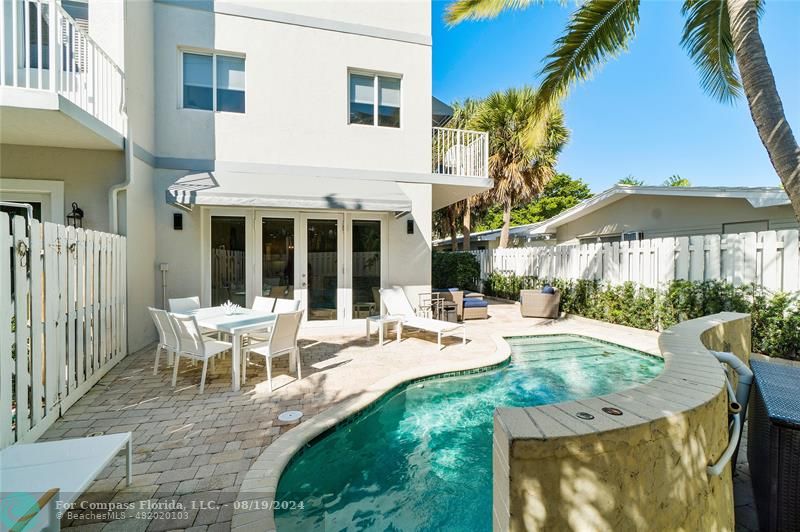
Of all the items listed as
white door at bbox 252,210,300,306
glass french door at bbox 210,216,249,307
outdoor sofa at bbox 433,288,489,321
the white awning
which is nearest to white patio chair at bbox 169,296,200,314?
glass french door at bbox 210,216,249,307

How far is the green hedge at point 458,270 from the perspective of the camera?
2300 cm

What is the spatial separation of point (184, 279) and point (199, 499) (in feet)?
27.7

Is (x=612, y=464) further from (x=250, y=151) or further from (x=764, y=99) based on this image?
(x=250, y=151)

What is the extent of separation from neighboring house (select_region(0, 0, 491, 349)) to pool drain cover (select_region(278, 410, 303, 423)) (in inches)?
222

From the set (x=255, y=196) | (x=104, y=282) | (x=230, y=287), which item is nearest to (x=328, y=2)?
(x=255, y=196)

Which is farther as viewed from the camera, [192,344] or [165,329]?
[165,329]

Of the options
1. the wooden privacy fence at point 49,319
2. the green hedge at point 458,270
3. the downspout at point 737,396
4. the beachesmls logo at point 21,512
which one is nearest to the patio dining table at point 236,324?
the wooden privacy fence at point 49,319

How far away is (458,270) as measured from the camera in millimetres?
23156

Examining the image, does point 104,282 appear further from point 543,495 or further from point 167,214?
point 543,495

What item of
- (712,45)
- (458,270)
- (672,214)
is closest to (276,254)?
(712,45)

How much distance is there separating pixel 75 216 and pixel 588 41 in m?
13.9

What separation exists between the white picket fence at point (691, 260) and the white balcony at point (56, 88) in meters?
16.1

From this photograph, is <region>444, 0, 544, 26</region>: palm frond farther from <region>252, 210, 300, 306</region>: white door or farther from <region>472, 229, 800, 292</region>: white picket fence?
<region>472, 229, 800, 292</region>: white picket fence

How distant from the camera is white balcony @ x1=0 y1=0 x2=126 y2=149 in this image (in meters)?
6.46
